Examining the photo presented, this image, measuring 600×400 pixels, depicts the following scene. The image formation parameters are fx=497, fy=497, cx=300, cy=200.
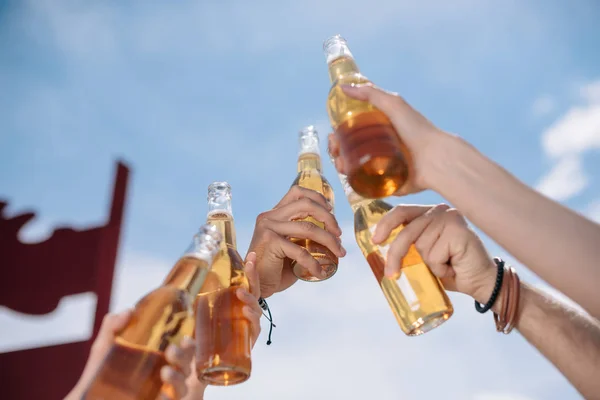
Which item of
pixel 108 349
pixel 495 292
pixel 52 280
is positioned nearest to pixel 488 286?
pixel 495 292

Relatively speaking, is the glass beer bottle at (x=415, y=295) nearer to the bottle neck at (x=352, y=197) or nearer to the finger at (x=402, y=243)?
the finger at (x=402, y=243)

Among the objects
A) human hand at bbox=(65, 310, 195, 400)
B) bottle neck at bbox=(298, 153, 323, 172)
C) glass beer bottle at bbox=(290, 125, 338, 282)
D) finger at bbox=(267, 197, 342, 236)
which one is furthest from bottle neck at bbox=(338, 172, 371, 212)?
human hand at bbox=(65, 310, 195, 400)

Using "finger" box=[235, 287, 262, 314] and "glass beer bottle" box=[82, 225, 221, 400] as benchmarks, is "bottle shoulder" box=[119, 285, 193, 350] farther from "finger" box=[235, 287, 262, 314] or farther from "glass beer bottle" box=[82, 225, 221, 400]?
"finger" box=[235, 287, 262, 314]

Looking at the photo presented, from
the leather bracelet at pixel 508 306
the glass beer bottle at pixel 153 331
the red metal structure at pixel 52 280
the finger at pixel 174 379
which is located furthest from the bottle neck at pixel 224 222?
the red metal structure at pixel 52 280

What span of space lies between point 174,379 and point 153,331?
0.13 m

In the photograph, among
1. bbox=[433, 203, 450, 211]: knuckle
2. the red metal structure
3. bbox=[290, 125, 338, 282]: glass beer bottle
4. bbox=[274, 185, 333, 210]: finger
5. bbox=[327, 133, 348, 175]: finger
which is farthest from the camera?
the red metal structure

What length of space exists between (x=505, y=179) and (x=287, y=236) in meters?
0.86

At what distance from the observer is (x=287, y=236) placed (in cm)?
171

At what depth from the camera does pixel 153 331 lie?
40.5 inches

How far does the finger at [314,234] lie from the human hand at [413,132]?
511mm

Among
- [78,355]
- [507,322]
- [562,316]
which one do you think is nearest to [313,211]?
[507,322]

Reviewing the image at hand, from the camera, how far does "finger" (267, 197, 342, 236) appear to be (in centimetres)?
166

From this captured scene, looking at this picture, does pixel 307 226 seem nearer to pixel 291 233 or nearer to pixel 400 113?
pixel 291 233

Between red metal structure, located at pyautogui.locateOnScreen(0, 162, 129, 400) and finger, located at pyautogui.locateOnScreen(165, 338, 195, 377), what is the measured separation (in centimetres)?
246
